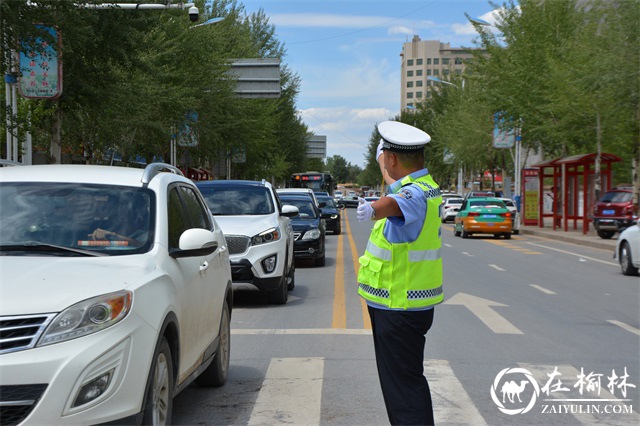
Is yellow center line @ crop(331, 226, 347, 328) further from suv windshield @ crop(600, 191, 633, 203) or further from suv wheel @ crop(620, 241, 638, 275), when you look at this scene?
suv windshield @ crop(600, 191, 633, 203)

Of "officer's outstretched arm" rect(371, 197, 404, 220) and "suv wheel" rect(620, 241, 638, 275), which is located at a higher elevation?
"officer's outstretched arm" rect(371, 197, 404, 220)

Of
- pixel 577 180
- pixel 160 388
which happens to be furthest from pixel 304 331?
pixel 577 180

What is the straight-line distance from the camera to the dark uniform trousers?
4539mm

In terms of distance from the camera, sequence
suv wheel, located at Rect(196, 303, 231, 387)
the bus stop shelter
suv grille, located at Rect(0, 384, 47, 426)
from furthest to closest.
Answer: the bus stop shelter → suv wheel, located at Rect(196, 303, 231, 387) → suv grille, located at Rect(0, 384, 47, 426)

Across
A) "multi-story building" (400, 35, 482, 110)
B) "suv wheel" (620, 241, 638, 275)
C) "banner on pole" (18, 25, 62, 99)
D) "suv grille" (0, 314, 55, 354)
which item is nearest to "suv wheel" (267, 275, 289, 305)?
"banner on pole" (18, 25, 62, 99)

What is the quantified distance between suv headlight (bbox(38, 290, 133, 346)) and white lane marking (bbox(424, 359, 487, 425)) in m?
2.51

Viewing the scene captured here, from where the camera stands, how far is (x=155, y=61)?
24.9m

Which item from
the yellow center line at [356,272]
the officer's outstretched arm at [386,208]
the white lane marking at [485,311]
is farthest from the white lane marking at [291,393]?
the white lane marking at [485,311]

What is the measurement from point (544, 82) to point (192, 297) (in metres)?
33.2

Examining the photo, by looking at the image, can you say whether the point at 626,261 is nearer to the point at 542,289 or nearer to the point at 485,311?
the point at 542,289

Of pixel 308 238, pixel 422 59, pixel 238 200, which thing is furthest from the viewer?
pixel 422 59

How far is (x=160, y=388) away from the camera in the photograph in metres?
4.80

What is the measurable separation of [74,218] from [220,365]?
81.4 inches

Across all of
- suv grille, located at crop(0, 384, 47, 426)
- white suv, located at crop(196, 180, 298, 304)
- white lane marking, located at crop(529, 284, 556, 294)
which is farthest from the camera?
white lane marking, located at crop(529, 284, 556, 294)
